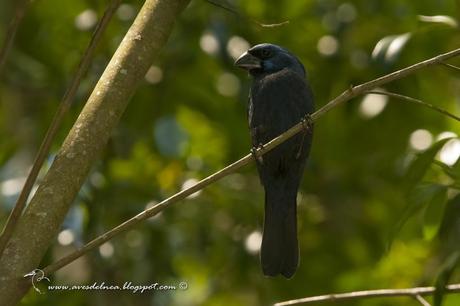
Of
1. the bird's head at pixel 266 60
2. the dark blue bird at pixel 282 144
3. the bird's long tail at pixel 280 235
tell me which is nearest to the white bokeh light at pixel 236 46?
the bird's head at pixel 266 60

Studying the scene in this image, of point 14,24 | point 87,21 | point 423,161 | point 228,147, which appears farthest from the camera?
point 228,147

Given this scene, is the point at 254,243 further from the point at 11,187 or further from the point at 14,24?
the point at 14,24

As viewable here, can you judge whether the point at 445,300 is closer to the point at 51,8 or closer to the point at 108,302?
the point at 108,302

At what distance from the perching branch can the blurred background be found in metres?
1.65

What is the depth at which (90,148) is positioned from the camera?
8.65ft

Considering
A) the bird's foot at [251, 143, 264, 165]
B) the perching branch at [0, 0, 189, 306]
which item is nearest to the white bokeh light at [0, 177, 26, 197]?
the bird's foot at [251, 143, 264, 165]

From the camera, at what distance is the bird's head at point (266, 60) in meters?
4.46

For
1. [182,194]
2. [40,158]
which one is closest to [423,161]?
[182,194]

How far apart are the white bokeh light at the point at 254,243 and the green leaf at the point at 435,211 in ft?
5.84

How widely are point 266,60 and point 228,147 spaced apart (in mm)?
1152

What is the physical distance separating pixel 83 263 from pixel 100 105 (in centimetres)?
311

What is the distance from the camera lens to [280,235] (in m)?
4.05

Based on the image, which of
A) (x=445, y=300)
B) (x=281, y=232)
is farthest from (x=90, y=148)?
(x=445, y=300)

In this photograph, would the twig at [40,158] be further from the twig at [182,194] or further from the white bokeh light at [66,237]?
the white bokeh light at [66,237]
